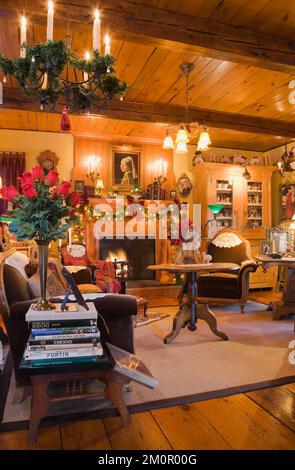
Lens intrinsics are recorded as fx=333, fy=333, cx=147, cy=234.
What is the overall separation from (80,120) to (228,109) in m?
2.24

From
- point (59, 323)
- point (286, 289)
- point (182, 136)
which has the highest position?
point (182, 136)

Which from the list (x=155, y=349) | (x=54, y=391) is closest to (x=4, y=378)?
(x=54, y=391)

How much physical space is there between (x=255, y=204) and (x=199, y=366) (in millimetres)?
4524

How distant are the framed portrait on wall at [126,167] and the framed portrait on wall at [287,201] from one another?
9.12 feet

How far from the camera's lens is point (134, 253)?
6.10 metres

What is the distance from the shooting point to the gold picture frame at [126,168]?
6133 mm

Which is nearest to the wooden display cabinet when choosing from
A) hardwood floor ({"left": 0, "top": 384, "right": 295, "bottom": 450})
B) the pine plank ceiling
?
the pine plank ceiling

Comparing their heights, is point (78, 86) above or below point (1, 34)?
below

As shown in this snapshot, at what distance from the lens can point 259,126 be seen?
513cm

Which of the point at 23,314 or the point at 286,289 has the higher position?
the point at 23,314

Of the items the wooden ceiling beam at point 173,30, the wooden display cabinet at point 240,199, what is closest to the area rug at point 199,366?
the wooden display cabinet at point 240,199

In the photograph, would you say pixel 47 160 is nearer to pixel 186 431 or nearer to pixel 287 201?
pixel 287 201

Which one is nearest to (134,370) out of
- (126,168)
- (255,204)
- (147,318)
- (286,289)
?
(147,318)
